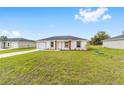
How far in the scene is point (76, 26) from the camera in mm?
3080

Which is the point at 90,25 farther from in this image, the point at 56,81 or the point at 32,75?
the point at 32,75

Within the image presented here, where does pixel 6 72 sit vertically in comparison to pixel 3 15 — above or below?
below

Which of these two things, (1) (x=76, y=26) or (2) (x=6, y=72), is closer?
(2) (x=6, y=72)

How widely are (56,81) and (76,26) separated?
1.22 metres

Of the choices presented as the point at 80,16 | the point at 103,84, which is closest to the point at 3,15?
the point at 80,16
